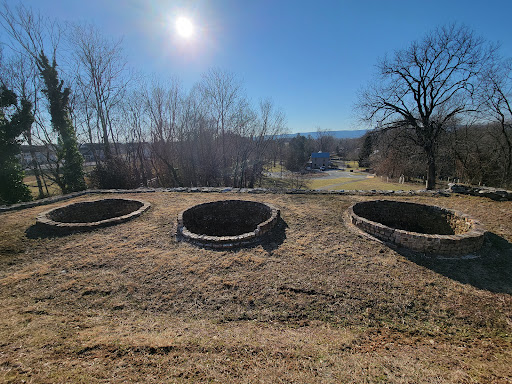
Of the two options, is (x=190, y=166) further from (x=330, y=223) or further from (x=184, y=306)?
(x=184, y=306)

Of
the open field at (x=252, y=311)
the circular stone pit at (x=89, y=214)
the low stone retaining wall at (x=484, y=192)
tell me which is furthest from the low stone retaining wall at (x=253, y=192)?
the open field at (x=252, y=311)

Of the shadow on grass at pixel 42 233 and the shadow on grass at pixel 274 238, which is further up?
the shadow on grass at pixel 42 233

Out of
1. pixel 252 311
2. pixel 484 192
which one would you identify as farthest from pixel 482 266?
pixel 484 192

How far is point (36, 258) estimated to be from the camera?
4441 mm

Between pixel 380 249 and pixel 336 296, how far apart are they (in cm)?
197

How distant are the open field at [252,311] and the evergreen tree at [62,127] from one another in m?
9.34

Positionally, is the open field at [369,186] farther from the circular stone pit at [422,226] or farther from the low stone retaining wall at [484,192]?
the circular stone pit at [422,226]

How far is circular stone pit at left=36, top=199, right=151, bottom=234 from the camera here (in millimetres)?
5648

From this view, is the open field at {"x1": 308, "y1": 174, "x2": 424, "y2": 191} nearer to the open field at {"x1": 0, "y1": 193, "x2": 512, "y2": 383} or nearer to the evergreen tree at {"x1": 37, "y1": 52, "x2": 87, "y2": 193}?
the open field at {"x1": 0, "y1": 193, "x2": 512, "y2": 383}

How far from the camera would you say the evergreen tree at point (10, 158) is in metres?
10.2

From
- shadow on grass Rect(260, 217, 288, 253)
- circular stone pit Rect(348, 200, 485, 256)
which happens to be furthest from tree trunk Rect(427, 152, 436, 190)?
shadow on grass Rect(260, 217, 288, 253)

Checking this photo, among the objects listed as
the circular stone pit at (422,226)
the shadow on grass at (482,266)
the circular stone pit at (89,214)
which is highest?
the circular stone pit at (89,214)

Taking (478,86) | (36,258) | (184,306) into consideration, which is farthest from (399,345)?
(478,86)

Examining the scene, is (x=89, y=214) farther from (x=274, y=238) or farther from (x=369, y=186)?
(x=369, y=186)
